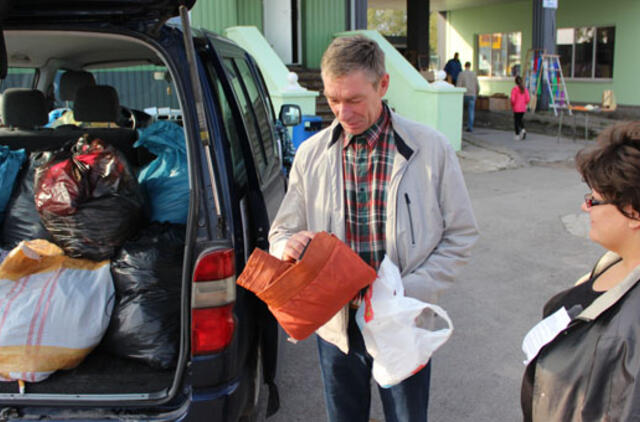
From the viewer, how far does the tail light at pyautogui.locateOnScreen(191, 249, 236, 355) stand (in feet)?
7.45

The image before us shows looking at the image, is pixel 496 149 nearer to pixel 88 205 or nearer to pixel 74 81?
pixel 74 81

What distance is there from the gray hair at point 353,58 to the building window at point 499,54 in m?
22.1

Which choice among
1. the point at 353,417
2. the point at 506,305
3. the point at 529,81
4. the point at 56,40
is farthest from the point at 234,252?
the point at 529,81

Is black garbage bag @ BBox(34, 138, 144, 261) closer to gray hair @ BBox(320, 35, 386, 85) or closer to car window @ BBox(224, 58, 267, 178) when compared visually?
car window @ BBox(224, 58, 267, 178)

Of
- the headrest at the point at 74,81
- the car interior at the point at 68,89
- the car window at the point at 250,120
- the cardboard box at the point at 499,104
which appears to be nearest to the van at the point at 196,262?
the car interior at the point at 68,89

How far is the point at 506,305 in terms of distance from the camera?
4.90m

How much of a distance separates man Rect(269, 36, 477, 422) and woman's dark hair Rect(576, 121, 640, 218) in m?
0.53

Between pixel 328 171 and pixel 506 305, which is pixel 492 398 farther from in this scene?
pixel 328 171

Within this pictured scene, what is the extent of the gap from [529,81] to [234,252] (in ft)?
55.9

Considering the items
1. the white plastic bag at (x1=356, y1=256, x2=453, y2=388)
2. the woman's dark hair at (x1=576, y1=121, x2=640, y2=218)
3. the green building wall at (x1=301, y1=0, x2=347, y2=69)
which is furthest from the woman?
the green building wall at (x1=301, y1=0, x2=347, y2=69)

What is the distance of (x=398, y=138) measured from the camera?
2143mm

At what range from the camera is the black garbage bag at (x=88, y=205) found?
2713 millimetres

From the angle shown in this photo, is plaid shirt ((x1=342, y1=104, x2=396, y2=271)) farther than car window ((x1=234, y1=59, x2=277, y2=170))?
No

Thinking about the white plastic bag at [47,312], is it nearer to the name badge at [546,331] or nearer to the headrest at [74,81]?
the name badge at [546,331]
